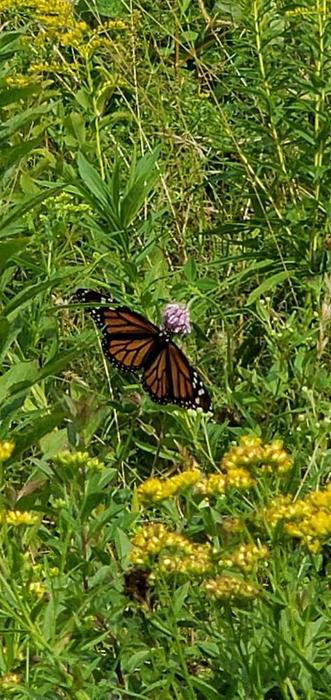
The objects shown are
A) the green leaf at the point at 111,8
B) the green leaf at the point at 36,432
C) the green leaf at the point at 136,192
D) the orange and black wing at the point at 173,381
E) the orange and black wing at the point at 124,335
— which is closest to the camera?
the green leaf at the point at 36,432

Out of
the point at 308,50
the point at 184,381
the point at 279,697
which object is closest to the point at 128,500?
the point at 184,381

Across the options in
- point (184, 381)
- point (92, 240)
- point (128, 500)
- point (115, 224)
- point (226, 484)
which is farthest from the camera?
point (92, 240)

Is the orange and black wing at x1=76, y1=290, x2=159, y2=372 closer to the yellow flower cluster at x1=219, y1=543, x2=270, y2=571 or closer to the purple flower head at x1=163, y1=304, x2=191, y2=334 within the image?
the purple flower head at x1=163, y1=304, x2=191, y2=334

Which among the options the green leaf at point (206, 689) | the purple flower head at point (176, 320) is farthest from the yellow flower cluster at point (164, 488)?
the purple flower head at point (176, 320)

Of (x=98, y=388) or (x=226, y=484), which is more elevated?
(x=226, y=484)

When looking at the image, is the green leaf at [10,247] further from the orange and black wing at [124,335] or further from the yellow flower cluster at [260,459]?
the yellow flower cluster at [260,459]

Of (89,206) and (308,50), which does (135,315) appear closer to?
(89,206)
